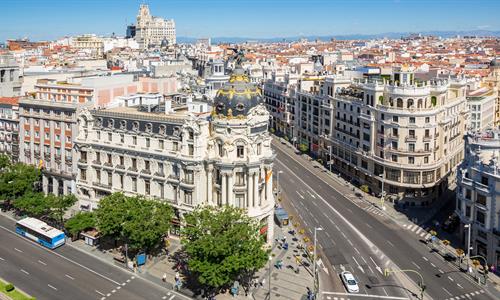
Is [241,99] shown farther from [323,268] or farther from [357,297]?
[357,297]

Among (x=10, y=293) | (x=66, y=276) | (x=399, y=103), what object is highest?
(x=399, y=103)

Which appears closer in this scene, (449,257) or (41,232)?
(449,257)

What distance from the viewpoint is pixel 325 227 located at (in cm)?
11212

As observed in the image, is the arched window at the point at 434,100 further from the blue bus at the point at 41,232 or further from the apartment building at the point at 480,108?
the blue bus at the point at 41,232

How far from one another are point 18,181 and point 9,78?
61087mm

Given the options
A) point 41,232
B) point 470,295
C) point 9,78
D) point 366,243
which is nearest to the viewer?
point 470,295

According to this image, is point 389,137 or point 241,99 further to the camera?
point 389,137

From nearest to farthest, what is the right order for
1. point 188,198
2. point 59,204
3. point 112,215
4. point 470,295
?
point 470,295
point 112,215
point 188,198
point 59,204

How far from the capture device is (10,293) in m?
76.4

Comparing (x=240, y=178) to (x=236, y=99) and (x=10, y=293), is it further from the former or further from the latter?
(x=10, y=293)

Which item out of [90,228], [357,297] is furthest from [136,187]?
[357,297]

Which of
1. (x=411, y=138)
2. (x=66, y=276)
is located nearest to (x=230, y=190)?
(x=66, y=276)

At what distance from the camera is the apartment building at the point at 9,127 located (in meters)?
133

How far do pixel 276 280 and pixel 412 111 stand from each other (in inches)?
2265
